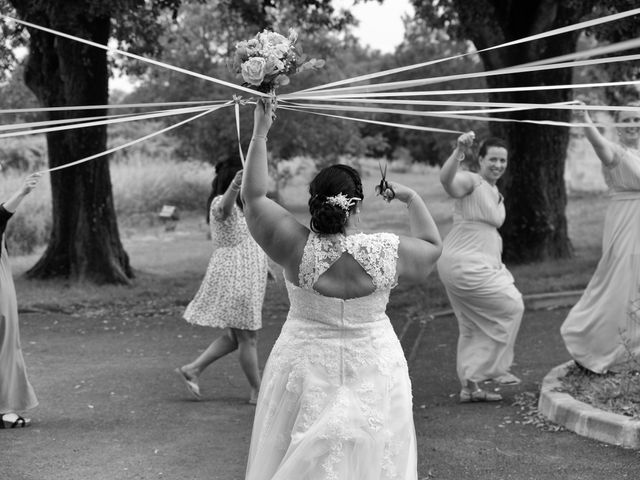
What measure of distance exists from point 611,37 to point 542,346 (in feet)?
22.9

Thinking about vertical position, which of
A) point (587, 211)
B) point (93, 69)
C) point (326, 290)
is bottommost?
point (587, 211)

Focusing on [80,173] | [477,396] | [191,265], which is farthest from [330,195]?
[191,265]

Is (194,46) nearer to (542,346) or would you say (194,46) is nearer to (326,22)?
(326,22)

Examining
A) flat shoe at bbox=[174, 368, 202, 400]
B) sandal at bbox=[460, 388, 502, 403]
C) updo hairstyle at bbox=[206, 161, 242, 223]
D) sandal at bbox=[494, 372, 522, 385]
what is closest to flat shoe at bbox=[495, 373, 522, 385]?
sandal at bbox=[494, 372, 522, 385]

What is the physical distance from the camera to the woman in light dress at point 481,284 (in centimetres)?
818

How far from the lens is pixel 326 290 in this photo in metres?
4.59

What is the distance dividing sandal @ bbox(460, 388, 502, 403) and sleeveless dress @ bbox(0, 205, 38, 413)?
335 centimetres

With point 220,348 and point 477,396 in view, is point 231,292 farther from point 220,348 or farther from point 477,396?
point 477,396

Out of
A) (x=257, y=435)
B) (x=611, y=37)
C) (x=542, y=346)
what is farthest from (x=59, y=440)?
(x=611, y=37)

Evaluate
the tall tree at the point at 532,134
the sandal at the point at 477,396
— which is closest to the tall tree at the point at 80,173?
→ the tall tree at the point at 532,134

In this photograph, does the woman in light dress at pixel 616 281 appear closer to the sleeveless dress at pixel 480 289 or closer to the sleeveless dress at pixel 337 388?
the sleeveless dress at pixel 480 289

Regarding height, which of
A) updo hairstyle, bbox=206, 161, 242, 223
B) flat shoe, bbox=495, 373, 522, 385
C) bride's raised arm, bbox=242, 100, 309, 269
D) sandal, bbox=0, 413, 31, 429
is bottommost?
sandal, bbox=0, 413, 31, 429

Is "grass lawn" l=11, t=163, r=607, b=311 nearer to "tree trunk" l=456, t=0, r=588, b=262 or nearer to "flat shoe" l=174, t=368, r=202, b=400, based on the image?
"tree trunk" l=456, t=0, r=588, b=262

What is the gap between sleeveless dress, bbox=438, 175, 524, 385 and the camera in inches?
322
